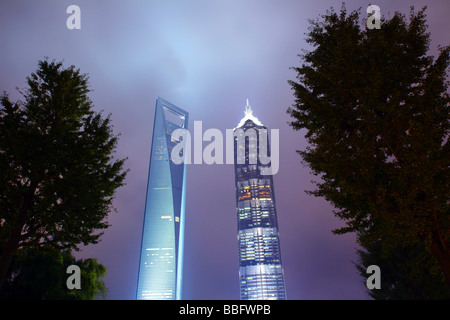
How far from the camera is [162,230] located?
12988 centimetres

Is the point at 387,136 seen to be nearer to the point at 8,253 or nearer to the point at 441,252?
the point at 441,252

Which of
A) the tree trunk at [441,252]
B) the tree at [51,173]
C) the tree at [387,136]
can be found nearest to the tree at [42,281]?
the tree at [51,173]

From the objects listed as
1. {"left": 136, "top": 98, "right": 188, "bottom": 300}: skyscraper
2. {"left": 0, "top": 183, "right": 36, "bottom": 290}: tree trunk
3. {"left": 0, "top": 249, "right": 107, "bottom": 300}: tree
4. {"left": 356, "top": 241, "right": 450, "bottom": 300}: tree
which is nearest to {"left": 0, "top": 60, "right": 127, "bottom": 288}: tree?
{"left": 0, "top": 183, "right": 36, "bottom": 290}: tree trunk

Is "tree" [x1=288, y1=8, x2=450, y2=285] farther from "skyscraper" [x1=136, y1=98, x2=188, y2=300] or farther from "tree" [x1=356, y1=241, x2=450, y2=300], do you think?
"skyscraper" [x1=136, y1=98, x2=188, y2=300]

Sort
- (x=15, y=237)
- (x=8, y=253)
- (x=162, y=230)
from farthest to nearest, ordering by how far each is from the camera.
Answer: (x=162, y=230)
(x=15, y=237)
(x=8, y=253)

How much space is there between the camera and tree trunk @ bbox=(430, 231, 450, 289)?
25.0 ft

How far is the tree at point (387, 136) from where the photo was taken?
7.73 metres

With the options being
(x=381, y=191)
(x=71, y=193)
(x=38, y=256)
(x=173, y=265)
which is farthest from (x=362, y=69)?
→ (x=173, y=265)

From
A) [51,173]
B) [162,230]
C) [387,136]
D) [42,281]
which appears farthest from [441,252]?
[162,230]

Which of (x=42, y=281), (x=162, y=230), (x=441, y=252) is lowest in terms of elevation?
(x=42, y=281)

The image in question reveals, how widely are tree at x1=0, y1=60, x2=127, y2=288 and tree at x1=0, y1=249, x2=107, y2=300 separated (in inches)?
264

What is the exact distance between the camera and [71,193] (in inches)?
430

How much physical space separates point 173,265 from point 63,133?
12962cm

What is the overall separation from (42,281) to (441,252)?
20944 mm
